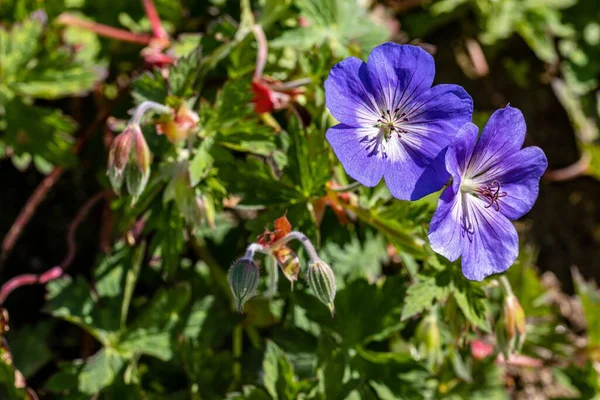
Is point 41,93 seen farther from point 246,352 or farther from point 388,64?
point 388,64

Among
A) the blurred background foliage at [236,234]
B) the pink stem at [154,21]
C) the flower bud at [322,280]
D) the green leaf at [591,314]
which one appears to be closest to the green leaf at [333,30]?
the blurred background foliage at [236,234]

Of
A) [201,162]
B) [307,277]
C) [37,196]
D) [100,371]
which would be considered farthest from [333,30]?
[100,371]

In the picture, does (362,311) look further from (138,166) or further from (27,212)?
(27,212)

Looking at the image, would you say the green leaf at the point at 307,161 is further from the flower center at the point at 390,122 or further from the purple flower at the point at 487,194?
the purple flower at the point at 487,194

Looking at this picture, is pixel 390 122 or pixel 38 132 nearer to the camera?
pixel 390 122

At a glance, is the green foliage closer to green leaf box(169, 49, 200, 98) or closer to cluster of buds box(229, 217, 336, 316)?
green leaf box(169, 49, 200, 98)

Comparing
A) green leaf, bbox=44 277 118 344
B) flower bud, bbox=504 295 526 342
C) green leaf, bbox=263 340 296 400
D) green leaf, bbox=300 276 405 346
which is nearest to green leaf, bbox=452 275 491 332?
flower bud, bbox=504 295 526 342
